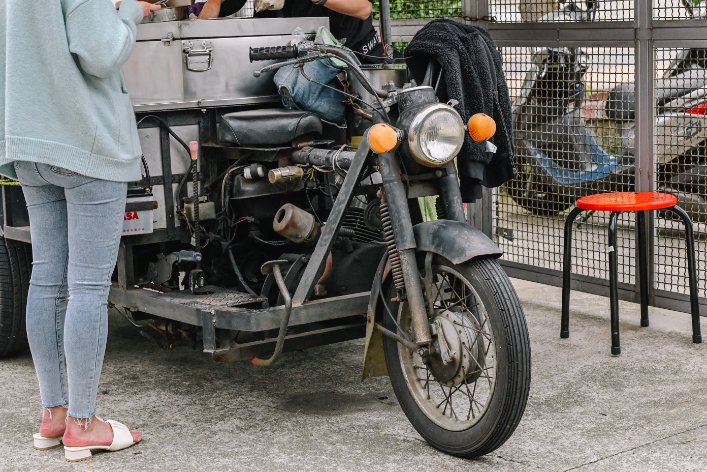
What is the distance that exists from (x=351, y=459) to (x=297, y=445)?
25 cm

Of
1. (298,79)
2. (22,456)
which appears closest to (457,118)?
(298,79)

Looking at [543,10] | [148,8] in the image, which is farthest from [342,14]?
[543,10]

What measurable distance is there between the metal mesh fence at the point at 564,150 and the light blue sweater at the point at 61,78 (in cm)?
267

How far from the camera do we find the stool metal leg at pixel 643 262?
17.9ft

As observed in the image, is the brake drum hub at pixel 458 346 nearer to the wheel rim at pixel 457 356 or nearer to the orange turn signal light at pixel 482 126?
the wheel rim at pixel 457 356

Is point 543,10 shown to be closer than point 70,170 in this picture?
No

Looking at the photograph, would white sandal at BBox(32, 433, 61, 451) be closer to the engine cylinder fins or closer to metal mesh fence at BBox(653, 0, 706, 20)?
the engine cylinder fins

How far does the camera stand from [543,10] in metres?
5.92

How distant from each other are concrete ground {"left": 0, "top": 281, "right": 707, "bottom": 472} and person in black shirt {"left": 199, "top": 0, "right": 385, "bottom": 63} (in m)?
1.44

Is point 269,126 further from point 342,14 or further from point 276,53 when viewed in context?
point 342,14

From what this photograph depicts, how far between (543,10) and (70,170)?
2977 mm

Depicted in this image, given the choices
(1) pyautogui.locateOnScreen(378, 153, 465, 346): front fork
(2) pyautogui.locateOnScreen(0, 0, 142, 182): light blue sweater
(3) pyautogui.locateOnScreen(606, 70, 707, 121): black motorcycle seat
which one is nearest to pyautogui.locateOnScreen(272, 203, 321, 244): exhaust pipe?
(1) pyautogui.locateOnScreen(378, 153, 465, 346): front fork

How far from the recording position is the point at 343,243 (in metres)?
4.52

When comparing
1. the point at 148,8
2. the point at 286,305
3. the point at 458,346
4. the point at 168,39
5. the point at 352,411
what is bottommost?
the point at 352,411
